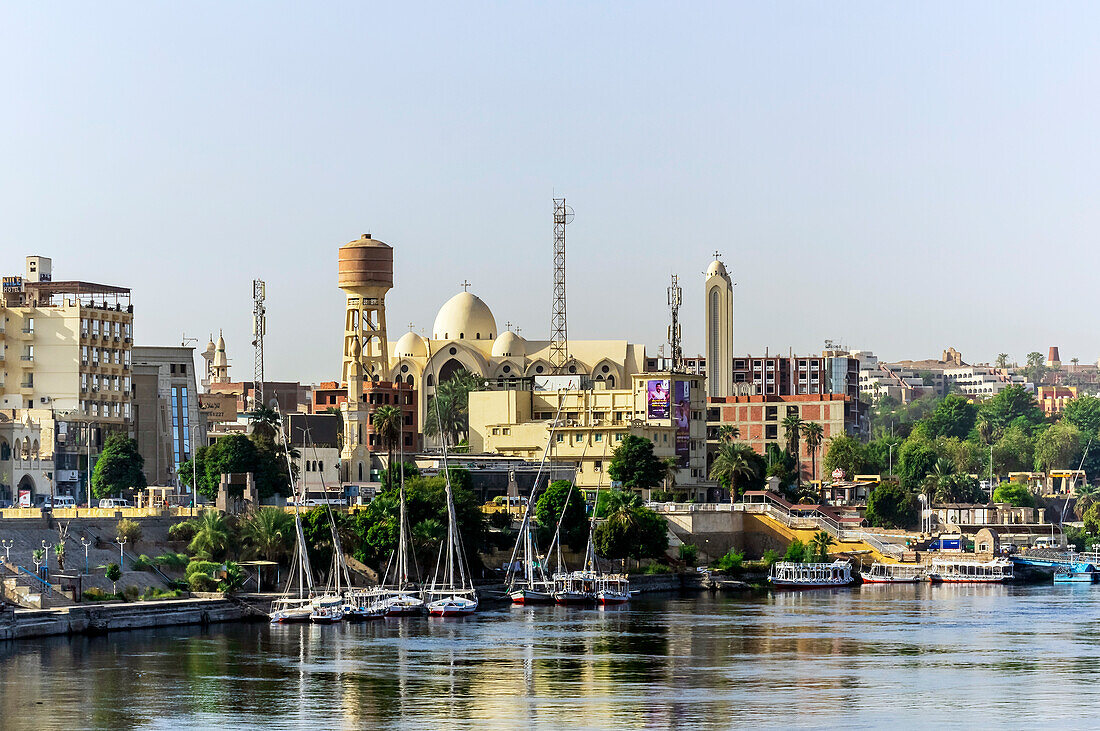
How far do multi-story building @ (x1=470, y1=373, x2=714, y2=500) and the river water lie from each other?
42283mm

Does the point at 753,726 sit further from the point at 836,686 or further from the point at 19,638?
the point at 19,638

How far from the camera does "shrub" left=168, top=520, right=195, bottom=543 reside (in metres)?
99.6

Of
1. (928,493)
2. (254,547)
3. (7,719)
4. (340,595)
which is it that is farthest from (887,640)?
(928,493)

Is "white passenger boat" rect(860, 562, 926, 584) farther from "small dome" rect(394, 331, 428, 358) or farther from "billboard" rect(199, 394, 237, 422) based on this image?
"billboard" rect(199, 394, 237, 422)

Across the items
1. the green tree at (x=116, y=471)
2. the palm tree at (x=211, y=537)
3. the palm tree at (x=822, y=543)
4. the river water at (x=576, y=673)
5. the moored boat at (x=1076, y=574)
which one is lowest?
the river water at (x=576, y=673)

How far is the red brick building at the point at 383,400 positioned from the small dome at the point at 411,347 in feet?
14.1

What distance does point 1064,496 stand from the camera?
172 meters

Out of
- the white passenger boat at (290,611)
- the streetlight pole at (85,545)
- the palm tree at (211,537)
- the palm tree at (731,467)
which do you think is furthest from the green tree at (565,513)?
the streetlight pole at (85,545)

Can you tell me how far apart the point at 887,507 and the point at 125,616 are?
7416 centimetres

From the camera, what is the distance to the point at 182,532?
9981cm

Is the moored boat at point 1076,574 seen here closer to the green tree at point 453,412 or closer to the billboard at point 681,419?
the billboard at point 681,419

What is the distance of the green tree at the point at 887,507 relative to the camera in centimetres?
14338

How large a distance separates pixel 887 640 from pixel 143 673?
33361 millimetres

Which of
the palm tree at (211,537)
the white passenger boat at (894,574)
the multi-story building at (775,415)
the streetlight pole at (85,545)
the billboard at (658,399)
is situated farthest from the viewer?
the multi-story building at (775,415)
